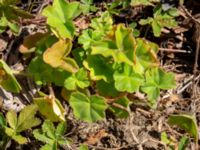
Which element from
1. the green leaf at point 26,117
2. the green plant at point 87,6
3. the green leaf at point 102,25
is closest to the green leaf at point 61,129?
the green leaf at point 26,117

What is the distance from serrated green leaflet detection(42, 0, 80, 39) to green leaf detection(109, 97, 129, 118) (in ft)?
1.14

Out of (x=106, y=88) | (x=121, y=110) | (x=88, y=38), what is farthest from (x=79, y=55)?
(x=121, y=110)

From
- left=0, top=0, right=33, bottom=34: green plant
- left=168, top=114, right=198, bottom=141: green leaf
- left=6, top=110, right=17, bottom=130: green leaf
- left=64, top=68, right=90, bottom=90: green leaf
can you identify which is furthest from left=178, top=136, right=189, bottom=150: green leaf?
left=0, top=0, right=33, bottom=34: green plant

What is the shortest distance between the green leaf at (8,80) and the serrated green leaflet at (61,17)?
0.85 ft

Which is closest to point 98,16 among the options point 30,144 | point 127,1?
point 127,1

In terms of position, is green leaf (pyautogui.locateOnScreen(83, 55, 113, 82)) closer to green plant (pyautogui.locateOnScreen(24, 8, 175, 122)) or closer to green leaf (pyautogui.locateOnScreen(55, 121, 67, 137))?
green plant (pyautogui.locateOnScreen(24, 8, 175, 122))

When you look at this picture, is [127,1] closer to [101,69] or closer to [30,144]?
[101,69]

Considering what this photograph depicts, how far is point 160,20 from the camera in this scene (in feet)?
8.29

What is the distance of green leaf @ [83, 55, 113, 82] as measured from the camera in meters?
2.25

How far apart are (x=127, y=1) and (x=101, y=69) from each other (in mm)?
458

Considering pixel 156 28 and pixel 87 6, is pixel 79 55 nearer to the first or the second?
pixel 87 6

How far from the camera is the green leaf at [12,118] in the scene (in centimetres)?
224

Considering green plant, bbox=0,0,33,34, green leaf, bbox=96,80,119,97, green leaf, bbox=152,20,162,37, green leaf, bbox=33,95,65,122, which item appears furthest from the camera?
green leaf, bbox=152,20,162,37

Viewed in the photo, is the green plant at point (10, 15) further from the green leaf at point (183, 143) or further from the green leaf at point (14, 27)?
the green leaf at point (183, 143)
